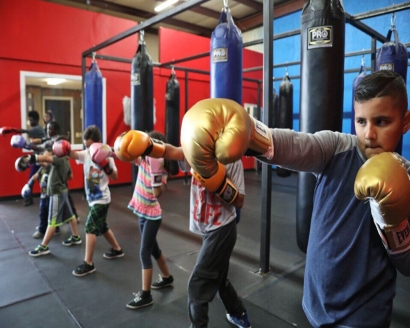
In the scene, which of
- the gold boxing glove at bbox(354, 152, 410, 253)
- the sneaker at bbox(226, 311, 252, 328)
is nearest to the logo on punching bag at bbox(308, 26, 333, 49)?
the gold boxing glove at bbox(354, 152, 410, 253)

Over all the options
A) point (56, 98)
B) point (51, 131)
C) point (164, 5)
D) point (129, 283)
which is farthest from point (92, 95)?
point (164, 5)

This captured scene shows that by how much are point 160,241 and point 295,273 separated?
162cm

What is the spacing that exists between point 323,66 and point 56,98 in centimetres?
591

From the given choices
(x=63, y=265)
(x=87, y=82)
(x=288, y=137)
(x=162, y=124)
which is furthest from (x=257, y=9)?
(x=288, y=137)

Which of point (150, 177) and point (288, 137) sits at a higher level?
point (288, 137)

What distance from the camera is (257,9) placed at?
943cm

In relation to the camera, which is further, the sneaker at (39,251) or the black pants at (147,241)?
the sneaker at (39,251)

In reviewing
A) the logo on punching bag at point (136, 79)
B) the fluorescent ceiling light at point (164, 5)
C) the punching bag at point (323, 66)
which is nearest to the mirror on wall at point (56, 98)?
the logo on punching bag at point (136, 79)

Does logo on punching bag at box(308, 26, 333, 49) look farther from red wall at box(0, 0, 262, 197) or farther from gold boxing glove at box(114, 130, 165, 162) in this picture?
red wall at box(0, 0, 262, 197)

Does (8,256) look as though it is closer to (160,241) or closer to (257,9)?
(160,241)

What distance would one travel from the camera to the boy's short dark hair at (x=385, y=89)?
936 mm

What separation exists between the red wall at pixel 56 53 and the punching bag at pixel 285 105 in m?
2.81

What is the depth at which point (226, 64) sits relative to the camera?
2.48 m

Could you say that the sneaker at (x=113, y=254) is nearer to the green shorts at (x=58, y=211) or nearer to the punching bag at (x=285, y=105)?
the green shorts at (x=58, y=211)
